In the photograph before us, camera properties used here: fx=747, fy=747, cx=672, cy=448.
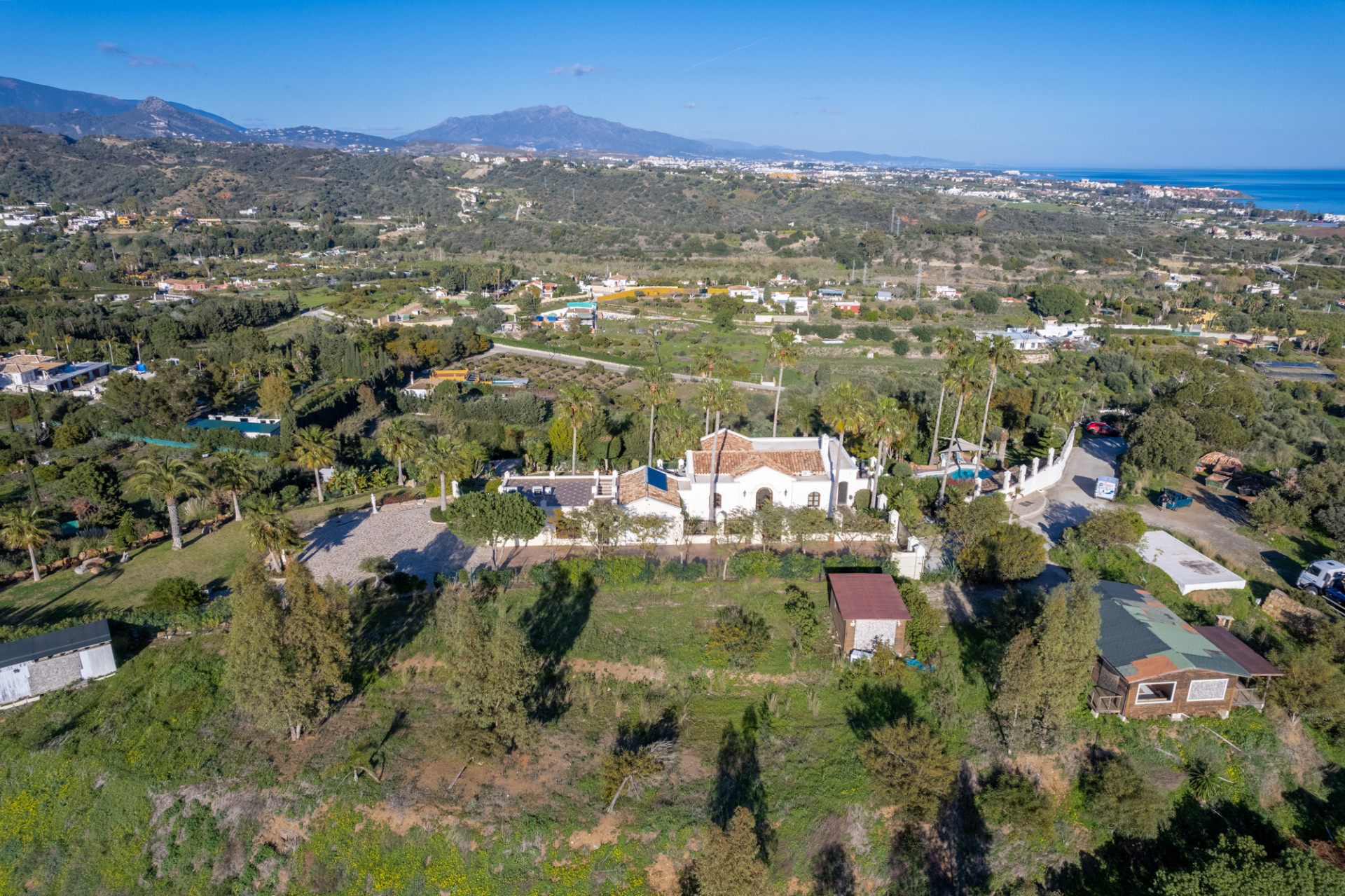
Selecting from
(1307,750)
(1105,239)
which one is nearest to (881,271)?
(1105,239)

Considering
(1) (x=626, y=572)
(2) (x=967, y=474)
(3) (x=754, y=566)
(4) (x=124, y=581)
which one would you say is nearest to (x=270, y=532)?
(4) (x=124, y=581)

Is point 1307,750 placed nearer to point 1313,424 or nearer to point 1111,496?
point 1111,496

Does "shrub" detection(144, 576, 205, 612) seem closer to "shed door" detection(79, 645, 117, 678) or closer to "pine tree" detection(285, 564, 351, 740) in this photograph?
"shed door" detection(79, 645, 117, 678)

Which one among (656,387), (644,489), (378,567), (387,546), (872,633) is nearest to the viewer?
(872,633)

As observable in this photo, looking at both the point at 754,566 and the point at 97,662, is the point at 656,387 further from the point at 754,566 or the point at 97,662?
the point at 97,662

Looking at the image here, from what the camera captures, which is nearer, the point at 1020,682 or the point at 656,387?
the point at 1020,682

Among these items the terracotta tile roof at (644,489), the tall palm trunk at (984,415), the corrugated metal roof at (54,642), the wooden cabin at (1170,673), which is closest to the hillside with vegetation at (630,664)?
the wooden cabin at (1170,673)

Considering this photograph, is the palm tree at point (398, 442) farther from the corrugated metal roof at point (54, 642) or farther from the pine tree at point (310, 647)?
the pine tree at point (310, 647)

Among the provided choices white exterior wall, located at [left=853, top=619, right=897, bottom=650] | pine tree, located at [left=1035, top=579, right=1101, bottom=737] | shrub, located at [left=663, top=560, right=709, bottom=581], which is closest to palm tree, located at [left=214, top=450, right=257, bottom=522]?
shrub, located at [left=663, top=560, right=709, bottom=581]
